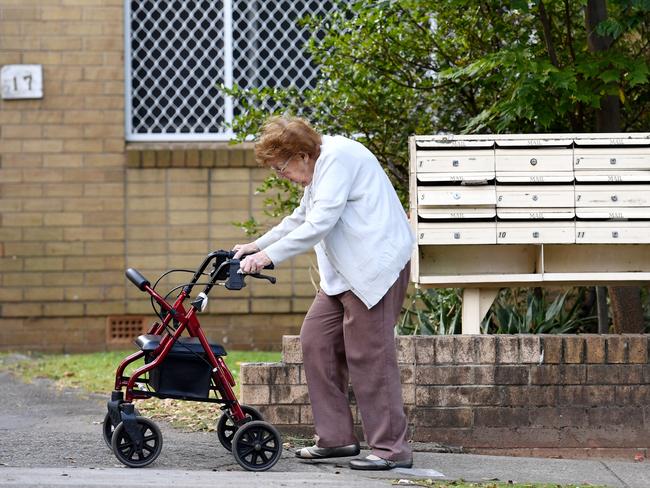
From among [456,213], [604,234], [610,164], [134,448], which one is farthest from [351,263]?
[610,164]

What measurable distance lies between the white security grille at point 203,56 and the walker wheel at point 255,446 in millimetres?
5438

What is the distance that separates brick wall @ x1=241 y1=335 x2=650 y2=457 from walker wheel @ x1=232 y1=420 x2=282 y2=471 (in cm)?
80

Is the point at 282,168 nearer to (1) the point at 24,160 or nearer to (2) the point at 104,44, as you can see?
(2) the point at 104,44

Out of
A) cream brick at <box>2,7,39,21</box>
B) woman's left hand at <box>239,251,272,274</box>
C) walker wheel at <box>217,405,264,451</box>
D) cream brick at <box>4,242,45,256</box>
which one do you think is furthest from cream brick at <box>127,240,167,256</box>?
woman's left hand at <box>239,251,272,274</box>

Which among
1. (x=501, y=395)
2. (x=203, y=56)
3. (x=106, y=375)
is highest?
(x=203, y=56)

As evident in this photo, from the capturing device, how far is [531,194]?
6.50 m

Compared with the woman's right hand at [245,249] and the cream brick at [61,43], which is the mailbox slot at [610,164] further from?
the cream brick at [61,43]

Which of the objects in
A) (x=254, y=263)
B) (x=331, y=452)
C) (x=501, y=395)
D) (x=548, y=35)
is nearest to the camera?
(x=254, y=263)

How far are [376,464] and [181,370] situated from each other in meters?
1.00

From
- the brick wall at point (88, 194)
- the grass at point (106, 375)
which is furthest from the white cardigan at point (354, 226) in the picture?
the brick wall at point (88, 194)

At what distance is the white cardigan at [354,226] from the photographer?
18.0 feet

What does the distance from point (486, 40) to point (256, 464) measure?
3.51 meters

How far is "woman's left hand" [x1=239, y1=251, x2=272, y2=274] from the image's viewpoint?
5406 mm

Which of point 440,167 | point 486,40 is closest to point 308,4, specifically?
point 486,40
